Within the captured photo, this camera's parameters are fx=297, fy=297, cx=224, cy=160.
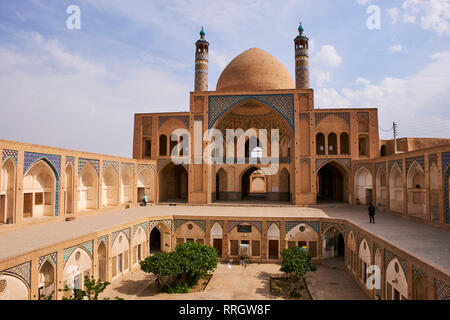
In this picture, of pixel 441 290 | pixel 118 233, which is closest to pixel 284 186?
pixel 118 233

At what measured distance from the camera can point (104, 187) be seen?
14.0 meters

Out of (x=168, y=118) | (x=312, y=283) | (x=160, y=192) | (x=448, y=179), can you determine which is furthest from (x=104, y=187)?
(x=448, y=179)

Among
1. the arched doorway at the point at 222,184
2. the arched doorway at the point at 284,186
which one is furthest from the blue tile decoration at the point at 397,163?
the arched doorway at the point at 222,184

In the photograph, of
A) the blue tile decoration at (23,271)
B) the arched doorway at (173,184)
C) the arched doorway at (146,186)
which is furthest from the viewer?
the arched doorway at (173,184)

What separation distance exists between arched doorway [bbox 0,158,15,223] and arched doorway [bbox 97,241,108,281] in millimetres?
2658

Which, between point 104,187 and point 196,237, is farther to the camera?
point 104,187

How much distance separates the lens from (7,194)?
8.73 m

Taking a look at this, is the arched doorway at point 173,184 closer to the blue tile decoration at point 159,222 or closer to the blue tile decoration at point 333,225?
the blue tile decoration at point 159,222

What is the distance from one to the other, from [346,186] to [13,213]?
51.5 feet

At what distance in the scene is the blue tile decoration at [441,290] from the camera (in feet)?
14.5

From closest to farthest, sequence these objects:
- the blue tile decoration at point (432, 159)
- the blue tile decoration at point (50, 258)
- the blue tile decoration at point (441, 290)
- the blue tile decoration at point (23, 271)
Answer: the blue tile decoration at point (441, 290) → the blue tile decoration at point (23, 271) → the blue tile decoration at point (50, 258) → the blue tile decoration at point (432, 159)

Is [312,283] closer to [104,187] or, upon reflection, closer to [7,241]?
[7,241]

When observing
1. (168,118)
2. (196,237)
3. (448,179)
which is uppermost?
(168,118)

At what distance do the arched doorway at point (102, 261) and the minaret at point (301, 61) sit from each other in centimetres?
1469
